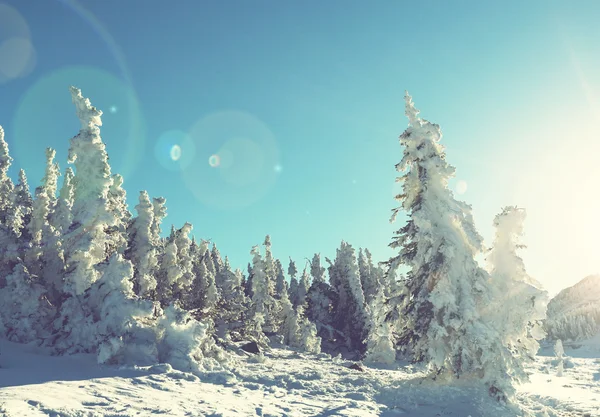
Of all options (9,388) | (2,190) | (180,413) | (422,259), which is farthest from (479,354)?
(2,190)

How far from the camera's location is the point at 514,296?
54.3 feet

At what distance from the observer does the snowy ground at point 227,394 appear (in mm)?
9500

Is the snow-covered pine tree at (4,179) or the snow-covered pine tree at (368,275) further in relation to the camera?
the snow-covered pine tree at (368,275)

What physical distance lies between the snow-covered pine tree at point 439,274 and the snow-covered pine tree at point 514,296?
0.65 meters

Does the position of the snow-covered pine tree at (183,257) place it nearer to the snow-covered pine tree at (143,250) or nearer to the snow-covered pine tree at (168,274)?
the snow-covered pine tree at (168,274)

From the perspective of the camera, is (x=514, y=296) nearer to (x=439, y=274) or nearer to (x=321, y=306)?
(x=439, y=274)

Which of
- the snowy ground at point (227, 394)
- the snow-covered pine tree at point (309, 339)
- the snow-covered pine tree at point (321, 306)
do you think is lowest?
the snowy ground at point (227, 394)

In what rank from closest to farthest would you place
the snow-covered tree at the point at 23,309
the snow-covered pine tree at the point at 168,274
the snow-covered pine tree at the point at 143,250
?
the snow-covered tree at the point at 23,309
the snow-covered pine tree at the point at 143,250
the snow-covered pine tree at the point at 168,274

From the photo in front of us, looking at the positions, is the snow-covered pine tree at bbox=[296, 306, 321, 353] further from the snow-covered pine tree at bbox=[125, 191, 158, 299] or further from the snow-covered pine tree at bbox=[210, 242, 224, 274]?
the snow-covered pine tree at bbox=[210, 242, 224, 274]

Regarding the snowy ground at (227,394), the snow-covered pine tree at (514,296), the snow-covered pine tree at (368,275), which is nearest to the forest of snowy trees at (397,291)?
the snow-covered pine tree at (514,296)

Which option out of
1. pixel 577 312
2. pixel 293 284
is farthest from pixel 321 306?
pixel 577 312

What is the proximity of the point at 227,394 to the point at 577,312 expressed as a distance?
7871 centimetres

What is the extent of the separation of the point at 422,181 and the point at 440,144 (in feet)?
7.65

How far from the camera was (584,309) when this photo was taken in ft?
226
